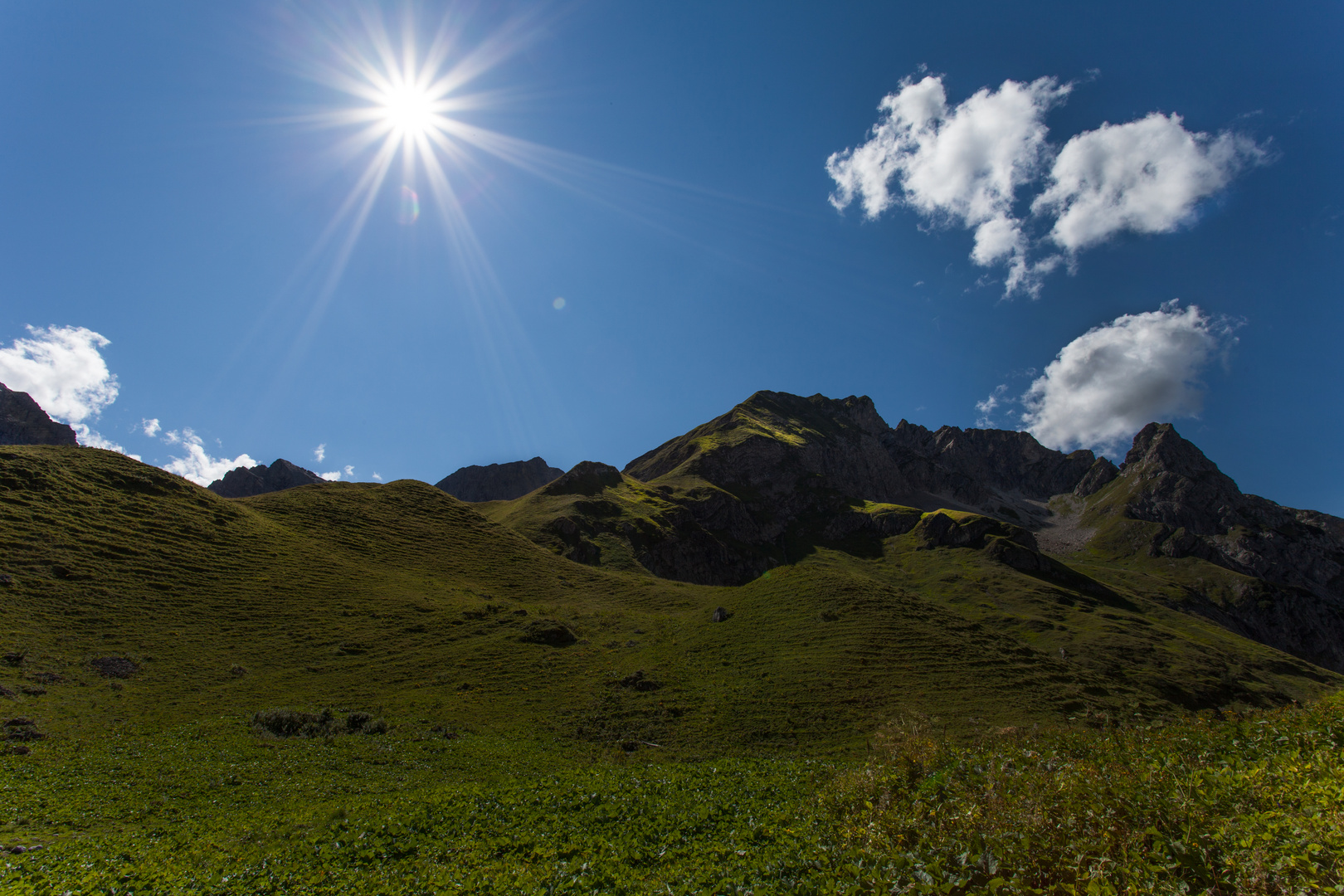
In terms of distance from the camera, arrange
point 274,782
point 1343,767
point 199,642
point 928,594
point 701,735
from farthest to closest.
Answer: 1. point 928,594
2. point 199,642
3. point 701,735
4. point 274,782
5. point 1343,767

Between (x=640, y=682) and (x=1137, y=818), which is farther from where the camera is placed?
(x=640, y=682)

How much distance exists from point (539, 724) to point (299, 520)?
299ft

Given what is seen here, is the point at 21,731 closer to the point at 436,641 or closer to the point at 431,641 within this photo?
the point at 431,641

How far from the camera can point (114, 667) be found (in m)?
53.5

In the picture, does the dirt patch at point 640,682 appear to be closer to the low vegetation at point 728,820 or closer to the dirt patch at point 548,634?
the dirt patch at point 548,634

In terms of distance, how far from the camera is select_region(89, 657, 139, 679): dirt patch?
52344 mm

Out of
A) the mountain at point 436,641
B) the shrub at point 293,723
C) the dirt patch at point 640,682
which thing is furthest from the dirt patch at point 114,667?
the dirt patch at point 640,682

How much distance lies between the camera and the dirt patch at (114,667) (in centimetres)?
5234

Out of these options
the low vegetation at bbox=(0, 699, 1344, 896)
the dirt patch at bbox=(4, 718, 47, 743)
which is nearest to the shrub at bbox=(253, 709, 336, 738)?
the low vegetation at bbox=(0, 699, 1344, 896)

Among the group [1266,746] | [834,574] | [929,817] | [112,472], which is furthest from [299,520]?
[1266,746]

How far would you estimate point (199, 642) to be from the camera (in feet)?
204

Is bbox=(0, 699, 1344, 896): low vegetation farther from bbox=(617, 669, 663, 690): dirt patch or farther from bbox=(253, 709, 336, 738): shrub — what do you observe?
bbox=(617, 669, 663, 690): dirt patch

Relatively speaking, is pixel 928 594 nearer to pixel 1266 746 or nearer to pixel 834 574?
pixel 834 574

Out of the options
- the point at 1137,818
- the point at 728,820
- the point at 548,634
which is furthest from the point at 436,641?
the point at 1137,818
